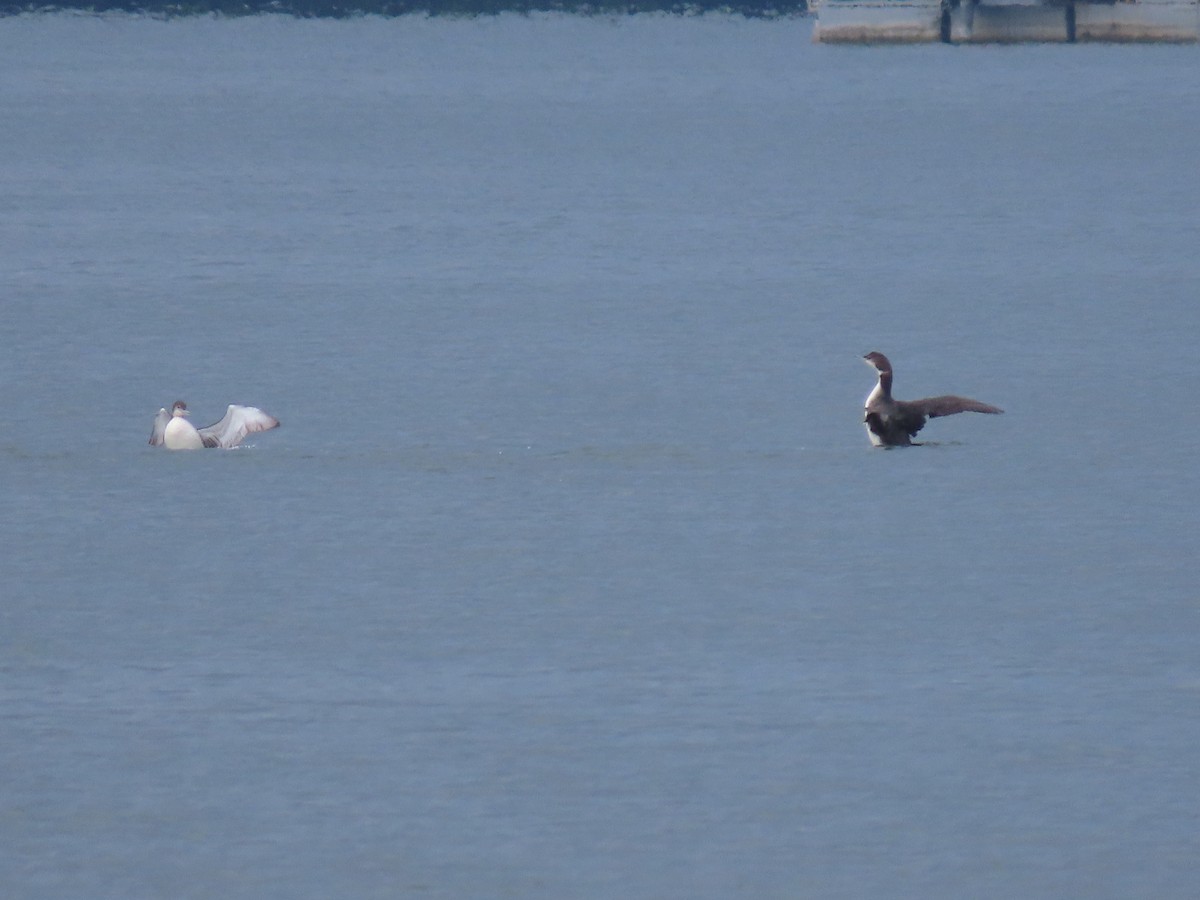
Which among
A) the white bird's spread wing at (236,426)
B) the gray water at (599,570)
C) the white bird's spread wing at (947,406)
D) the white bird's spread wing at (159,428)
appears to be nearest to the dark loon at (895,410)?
the white bird's spread wing at (947,406)

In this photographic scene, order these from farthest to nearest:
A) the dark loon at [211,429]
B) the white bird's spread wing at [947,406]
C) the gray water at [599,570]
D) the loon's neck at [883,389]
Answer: the dark loon at [211,429] < the loon's neck at [883,389] < the white bird's spread wing at [947,406] < the gray water at [599,570]

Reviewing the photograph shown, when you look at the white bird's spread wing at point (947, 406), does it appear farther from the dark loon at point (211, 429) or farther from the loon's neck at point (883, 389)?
the dark loon at point (211, 429)

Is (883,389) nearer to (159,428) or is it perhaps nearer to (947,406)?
(947,406)

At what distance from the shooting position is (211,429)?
1563 cm

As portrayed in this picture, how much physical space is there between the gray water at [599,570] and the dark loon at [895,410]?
0.73 feet

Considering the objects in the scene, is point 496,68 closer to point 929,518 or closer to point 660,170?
point 660,170

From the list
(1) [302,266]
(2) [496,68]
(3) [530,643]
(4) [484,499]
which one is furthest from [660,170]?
(2) [496,68]

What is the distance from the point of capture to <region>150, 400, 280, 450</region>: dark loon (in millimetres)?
15430

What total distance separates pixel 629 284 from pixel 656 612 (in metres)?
14.4

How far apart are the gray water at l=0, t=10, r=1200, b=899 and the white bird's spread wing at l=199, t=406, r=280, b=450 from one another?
0.21 metres

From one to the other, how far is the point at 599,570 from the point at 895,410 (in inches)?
138

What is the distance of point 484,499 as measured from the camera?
14156 mm

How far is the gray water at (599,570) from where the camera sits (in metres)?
8.74

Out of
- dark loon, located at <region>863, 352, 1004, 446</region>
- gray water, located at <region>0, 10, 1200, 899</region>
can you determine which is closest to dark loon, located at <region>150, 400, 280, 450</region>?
gray water, located at <region>0, 10, 1200, 899</region>
